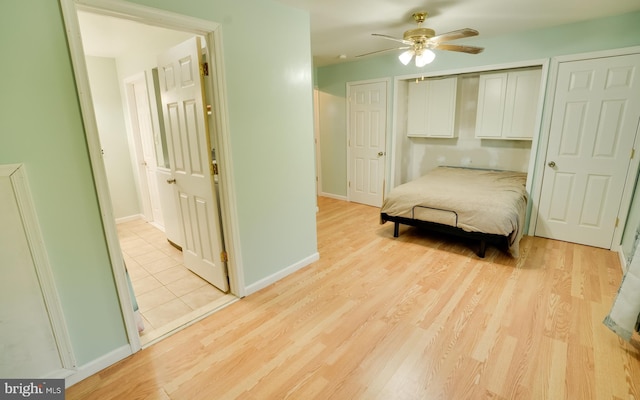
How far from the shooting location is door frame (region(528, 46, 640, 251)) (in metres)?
3.00

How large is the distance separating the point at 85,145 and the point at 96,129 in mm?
107

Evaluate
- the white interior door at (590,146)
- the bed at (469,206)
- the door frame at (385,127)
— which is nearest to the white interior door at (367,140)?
the door frame at (385,127)

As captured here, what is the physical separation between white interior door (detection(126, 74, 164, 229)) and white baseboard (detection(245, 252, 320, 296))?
211cm

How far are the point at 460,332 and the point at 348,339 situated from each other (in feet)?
2.60

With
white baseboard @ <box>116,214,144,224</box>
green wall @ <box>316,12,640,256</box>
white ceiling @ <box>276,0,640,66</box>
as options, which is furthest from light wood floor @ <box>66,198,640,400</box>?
white baseboard @ <box>116,214,144,224</box>

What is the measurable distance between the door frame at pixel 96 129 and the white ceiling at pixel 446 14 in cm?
89

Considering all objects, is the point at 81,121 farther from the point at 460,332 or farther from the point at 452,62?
the point at 452,62

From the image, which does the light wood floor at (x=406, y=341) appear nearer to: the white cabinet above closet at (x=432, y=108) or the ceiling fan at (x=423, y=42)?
the ceiling fan at (x=423, y=42)

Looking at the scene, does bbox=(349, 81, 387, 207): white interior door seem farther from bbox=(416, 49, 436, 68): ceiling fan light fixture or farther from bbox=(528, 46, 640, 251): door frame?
bbox=(528, 46, 640, 251): door frame

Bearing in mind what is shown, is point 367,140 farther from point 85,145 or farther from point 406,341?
point 85,145

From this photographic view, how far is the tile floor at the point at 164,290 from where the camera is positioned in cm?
227

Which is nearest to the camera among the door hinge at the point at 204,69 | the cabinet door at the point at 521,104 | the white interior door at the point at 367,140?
the door hinge at the point at 204,69

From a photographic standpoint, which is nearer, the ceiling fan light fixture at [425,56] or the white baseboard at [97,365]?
the white baseboard at [97,365]

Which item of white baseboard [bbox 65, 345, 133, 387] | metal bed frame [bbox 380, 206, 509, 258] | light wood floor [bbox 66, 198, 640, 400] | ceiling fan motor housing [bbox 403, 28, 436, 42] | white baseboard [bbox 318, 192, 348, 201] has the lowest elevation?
light wood floor [bbox 66, 198, 640, 400]
